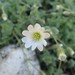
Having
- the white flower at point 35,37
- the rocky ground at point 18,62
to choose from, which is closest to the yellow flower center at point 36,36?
the white flower at point 35,37

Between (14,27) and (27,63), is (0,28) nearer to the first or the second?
(14,27)

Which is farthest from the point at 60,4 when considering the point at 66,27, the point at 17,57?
the point at 17,57

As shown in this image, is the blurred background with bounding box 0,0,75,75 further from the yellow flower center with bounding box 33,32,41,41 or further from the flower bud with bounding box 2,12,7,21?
the yellow flower center with bounding box 33,32,41,41

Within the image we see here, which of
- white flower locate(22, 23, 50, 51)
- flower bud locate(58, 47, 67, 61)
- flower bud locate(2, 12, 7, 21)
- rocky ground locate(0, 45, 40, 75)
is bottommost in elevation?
rocky ground locate(0, 45, 40, 75)

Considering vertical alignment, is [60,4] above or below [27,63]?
above

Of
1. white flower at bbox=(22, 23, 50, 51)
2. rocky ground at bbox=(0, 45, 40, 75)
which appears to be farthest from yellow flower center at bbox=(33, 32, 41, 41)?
rocky ground at bbox=(0, 45, 40, 75)

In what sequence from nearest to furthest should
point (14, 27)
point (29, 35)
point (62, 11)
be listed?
point (29, 35) → point (14, 27) → point (62, 11)

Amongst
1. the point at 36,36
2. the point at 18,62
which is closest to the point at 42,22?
the point at 36,36
